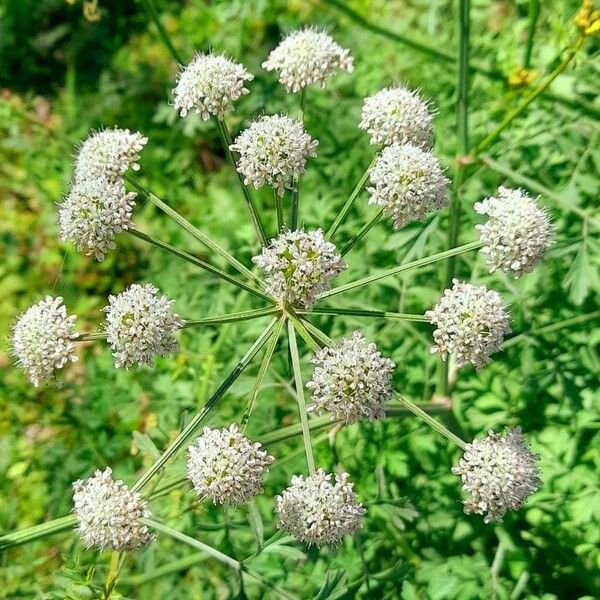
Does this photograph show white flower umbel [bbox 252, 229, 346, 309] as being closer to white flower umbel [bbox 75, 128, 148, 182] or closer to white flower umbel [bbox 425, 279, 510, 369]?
white flower umbel [bbox 425, 279, 510, 369]

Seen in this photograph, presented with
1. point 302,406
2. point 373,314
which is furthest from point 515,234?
point 302,406

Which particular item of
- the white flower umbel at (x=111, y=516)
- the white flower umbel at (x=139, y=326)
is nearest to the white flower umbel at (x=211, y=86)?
the white flower umbel at (x=139, y=326)

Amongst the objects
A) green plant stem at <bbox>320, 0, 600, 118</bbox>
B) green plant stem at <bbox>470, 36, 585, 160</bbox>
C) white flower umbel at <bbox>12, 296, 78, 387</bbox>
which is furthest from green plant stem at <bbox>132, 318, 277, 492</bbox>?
green plant stem at <bbox>320, 0, 600, 118</bbox>

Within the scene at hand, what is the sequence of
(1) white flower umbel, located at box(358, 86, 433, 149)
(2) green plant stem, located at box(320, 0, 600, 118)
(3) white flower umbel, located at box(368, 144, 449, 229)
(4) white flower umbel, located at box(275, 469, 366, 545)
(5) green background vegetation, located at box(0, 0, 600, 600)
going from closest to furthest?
(4) white flower umbel, located at box(275, 469, 366, 545)
(3) white flower umbel, located at box(368, 144, 449, 229)
(1) white flower umbel, located at box(358, 86, 433, 149)
(5) green background vegetation, located at box(0, 0, 600, 600)
(2) green plant stem, located at box(320, 0, 600, 118)

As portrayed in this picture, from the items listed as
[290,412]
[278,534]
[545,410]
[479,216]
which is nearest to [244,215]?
[290,412]

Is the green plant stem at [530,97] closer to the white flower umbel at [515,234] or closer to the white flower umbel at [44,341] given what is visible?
the white flower umbel at [515,234]

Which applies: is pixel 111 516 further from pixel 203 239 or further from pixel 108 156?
pixel 108 156

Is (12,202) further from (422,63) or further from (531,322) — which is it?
(531,322)
